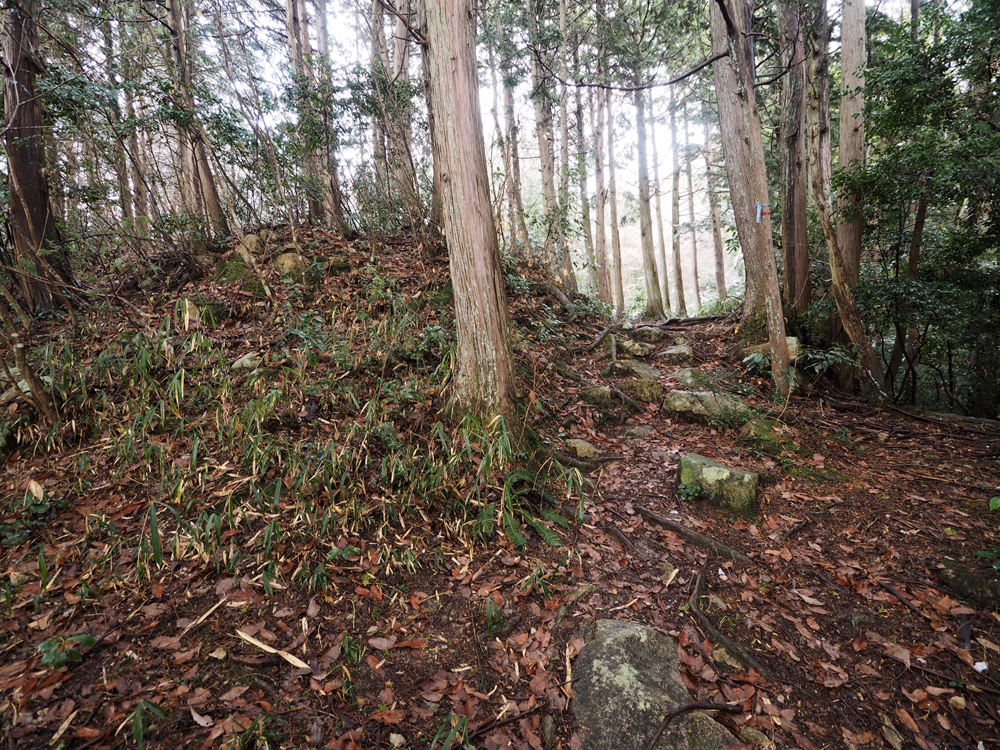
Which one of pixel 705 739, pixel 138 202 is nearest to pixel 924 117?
pixel 705 739

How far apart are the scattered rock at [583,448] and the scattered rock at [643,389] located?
5.02ft

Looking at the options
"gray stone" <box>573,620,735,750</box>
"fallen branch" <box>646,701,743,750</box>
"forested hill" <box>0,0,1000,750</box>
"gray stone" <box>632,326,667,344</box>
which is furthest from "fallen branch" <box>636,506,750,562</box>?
"gray stone" <box>632,326,667,344</box>

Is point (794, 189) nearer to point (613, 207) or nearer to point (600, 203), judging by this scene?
point (600, 203)

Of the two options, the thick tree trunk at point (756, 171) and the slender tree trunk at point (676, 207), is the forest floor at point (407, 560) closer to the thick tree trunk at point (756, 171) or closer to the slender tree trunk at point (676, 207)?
the thick tree trunk at point (756, 171)

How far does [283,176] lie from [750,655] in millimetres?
8537

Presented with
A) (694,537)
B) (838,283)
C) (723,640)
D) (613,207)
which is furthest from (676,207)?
(723,640)

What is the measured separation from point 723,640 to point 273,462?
369cm

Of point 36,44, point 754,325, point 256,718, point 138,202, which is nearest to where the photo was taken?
point 256,718

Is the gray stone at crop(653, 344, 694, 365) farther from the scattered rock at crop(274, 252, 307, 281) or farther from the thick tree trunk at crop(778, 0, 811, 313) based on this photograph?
the scattered rock at crop(274, 252, 307, 281)

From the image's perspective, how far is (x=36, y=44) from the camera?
18.7 ft

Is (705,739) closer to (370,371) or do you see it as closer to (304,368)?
(370,371)

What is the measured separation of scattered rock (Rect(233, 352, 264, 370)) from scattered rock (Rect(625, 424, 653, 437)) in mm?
4326

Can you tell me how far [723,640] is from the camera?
2824 millimetres

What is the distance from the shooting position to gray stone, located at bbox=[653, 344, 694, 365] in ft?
24.7
